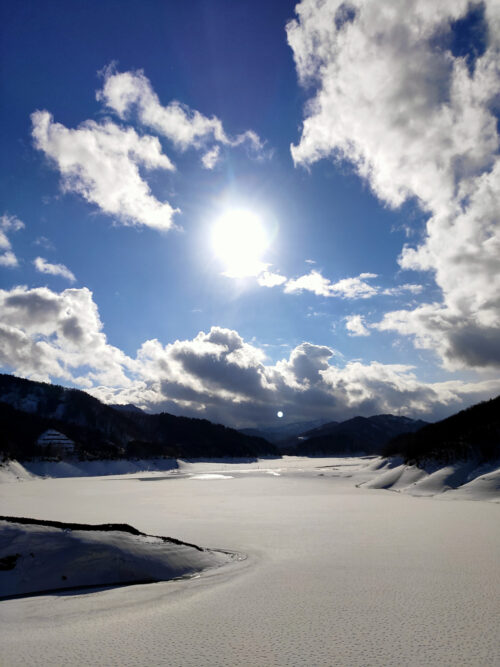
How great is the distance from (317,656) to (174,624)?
2838 mm

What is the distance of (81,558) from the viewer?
36.5ft

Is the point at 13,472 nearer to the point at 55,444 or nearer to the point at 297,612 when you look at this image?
the point at 55,444

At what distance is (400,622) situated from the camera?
6957 mm

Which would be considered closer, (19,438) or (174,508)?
(174,508)

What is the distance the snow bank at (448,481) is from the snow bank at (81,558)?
26687mm

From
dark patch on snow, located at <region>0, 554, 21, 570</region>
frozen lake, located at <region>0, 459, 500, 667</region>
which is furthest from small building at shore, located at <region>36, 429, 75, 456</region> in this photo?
frozen lake, located at <region>0, 459, 500, 667</region>

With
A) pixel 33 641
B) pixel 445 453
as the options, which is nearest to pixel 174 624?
pixel 33 641

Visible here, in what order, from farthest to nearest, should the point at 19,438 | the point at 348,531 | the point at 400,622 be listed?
the point at 19,438
the point at 348,531
the point at 400,622

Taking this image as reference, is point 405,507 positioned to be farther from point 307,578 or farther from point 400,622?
point 400,622

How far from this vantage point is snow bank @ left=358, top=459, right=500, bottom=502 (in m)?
31.3

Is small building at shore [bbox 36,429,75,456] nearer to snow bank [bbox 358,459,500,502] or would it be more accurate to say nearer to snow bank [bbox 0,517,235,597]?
snow bank [bbox 358,459,500,502]

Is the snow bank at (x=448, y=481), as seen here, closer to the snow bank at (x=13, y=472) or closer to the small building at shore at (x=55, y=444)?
the snow bank at (x=13, y=472)

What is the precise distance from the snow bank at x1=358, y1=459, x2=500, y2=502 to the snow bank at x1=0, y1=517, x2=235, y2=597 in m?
26.7

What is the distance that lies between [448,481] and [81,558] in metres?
34.8
